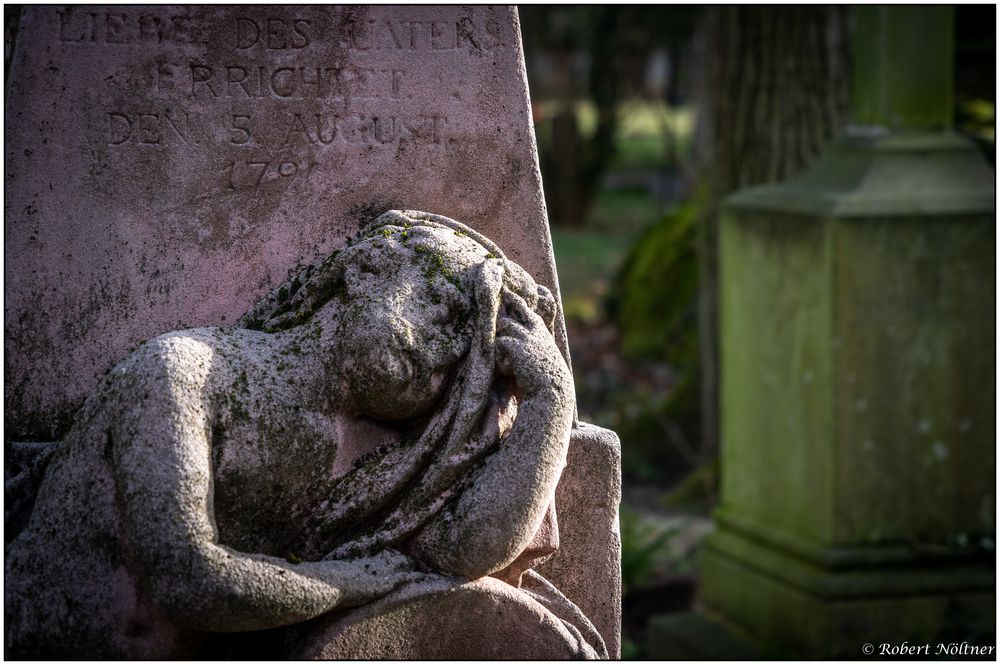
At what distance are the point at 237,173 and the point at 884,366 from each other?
273 cm

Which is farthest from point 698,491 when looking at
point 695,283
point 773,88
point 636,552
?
point 695,283

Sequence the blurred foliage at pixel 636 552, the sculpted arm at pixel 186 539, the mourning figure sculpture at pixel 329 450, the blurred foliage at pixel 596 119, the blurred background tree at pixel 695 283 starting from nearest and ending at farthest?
the sculpted arm at pixel 186 539 < the mourning figure sculpture at pixel 329 450 < the blurred foliage at pixel 636 552 < the blurred background tree at pixel 695 283 < the blurred foliage at pixel 596 119

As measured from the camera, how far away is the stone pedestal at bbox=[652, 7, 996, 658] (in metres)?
4.75

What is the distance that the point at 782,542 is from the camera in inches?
201

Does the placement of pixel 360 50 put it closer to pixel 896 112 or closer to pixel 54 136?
pixel 54 136

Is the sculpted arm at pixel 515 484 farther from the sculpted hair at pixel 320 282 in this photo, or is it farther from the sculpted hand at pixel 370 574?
the sculpted hair at pixel 320 282

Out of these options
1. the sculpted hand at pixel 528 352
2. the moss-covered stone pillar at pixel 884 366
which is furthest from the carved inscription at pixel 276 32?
the moss-covered stone pillar at pixel 884 366

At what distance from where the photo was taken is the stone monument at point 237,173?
Result: 2.89 metres

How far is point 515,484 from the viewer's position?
2.63 m

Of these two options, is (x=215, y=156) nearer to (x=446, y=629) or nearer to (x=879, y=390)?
(x=446, y=629)

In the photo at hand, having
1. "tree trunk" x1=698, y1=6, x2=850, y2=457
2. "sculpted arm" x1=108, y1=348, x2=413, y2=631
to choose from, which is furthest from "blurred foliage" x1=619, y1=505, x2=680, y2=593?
"sculpted arm" x1=108, y1=348, x2=413, y2=631

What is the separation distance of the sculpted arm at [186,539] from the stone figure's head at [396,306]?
0.34 meters

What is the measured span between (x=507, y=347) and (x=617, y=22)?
51.2 feet

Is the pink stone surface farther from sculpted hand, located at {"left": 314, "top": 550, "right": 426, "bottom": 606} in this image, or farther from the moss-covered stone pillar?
the moss-covered stone pillar
